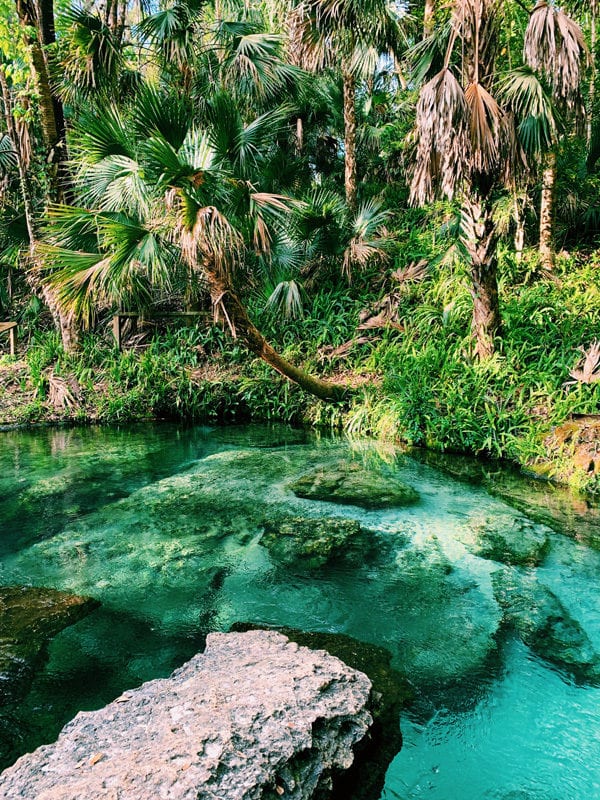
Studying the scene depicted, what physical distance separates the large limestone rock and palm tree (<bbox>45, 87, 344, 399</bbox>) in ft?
14.2

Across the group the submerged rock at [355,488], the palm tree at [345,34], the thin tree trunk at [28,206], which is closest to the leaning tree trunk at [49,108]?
the thin tree trunk at [28,206]

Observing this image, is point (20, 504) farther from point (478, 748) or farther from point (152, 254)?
point (478, 748)

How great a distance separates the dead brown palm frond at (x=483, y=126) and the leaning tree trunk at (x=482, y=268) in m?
0.91

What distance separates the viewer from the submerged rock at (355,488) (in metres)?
5.53

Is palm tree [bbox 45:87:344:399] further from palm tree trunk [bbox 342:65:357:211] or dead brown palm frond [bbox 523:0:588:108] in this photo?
palm tree trunk [bbox 342:65:357:211]

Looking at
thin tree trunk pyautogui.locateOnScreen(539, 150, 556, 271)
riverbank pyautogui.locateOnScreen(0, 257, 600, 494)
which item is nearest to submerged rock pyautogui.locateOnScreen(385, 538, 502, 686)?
riverbank pyautogui.locateOnScreen(0, 257, 600, 494)

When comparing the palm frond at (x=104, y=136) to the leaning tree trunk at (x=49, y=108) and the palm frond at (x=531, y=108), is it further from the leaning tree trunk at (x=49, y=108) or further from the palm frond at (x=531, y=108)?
the palm frond at (x=531, y=108)

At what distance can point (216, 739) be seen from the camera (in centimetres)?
177

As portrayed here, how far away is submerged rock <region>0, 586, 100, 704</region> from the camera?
9.46ft

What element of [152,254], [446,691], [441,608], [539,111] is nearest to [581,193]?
[539,111]

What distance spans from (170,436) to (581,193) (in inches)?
351

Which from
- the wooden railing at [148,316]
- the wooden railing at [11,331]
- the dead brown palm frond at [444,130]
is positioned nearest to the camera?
the dead brown palm frond at [444,130]

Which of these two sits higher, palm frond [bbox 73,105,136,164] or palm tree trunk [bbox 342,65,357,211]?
palm tree trunk [bbox 342,65,357,211]

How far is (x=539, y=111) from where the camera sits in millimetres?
6297
